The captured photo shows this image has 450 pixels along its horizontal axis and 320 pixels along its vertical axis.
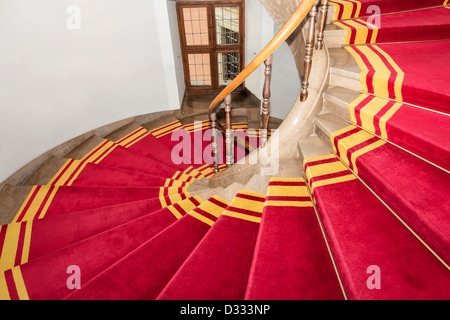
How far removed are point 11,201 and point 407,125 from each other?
3133 mm

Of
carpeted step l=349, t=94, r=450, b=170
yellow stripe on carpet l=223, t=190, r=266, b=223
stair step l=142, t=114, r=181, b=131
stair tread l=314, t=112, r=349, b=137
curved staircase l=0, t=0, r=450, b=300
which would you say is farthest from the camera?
stair step l=142, t=114, r=181, b=131

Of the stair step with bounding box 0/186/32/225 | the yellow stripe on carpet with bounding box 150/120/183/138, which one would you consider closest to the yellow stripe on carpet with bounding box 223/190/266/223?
the stair step with bounding box 0/186/32/225

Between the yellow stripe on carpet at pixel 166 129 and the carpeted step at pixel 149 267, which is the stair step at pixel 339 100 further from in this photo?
the yellow stripe on carpet at pixel 166 129

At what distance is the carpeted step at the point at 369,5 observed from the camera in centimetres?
203

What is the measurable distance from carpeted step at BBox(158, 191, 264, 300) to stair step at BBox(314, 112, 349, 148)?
0.68 metres

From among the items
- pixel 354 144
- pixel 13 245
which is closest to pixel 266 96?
pixel 354 144

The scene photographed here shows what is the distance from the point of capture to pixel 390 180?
117 cm

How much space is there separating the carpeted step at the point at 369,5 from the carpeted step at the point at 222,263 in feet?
6.31

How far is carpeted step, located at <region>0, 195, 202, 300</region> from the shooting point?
144 centimetres

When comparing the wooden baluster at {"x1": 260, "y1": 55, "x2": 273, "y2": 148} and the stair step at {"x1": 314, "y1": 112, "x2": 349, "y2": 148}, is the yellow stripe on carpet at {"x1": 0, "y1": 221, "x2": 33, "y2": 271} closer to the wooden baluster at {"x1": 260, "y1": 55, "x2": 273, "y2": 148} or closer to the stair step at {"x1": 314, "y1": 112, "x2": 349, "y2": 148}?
the wooden baluster at {"x1": 260, "y1": 55, "x2": 273, "y2": 148}

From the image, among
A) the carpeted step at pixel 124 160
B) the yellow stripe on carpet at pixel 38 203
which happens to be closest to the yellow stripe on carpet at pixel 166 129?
the carpeted step at pixel 124 160

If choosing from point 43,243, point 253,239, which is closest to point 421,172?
point 253,239

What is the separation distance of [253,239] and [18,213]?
2165 millimetres
